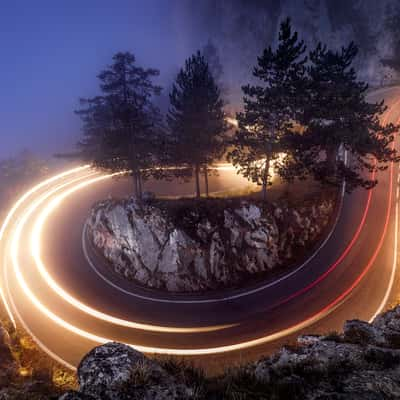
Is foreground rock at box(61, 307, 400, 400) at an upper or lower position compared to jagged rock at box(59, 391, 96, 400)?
lower

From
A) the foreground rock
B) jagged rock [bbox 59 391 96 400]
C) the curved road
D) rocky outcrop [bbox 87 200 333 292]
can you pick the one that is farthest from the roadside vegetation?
jagged rock [bbox 59 391 96 400]

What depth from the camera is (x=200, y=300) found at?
67.2ft

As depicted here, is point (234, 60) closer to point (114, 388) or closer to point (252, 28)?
point (252, 28)

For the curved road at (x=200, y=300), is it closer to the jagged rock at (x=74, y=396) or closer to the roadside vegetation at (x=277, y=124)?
the roadside vegetation at (x=277, y=124)

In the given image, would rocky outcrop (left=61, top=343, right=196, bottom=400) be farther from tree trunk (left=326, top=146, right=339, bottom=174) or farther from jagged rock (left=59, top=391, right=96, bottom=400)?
tree trunk (left=326, top=146, right=339, bottom=174)

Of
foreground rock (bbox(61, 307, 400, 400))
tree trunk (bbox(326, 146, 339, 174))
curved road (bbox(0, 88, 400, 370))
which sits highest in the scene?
tree trunk (bbox(326, 146, 339, 174))

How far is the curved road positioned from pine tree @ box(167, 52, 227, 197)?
42.7 feet

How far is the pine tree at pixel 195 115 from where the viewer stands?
22328 millimetres

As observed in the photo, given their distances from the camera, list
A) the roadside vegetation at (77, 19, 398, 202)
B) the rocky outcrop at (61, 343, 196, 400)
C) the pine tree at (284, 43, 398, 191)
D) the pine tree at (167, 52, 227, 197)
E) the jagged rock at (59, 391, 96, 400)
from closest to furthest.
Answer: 1. the jagged rock at (59, 391, 96, 400)
2. the rocky outcrop at (61, 343, 196, 400)
3. the roadside vegetation at (77, 19, 398, 202)
4. the pine tree at (284, 43, 398, 191)
5. the pine tree at (167, 52, 227, 197)

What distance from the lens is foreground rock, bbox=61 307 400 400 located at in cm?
472

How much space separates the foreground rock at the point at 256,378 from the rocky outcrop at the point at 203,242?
50.0ft

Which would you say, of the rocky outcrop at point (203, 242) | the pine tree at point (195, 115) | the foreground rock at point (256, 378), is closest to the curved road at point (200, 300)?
the rocky outcrop at point (203, 242)

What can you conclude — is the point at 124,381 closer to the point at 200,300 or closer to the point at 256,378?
the point at 256,378

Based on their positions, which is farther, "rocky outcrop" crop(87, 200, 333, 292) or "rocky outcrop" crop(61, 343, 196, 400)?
"rocky outcrop" crop(87, 200, 333, 292)
